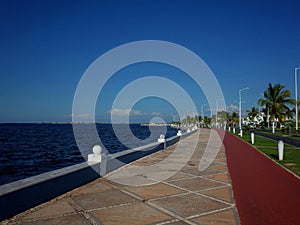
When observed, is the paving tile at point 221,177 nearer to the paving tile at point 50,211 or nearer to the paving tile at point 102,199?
the paving tile at point 102,199

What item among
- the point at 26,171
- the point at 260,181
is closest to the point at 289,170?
the point at 260,181

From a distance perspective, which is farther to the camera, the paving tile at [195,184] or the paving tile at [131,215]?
the paving tile at [195,184]

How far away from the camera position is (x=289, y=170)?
9.41m

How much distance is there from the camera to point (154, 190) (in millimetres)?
6418

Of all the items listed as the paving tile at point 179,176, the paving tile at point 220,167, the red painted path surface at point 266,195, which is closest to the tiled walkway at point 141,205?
the red painted path surface at point 266,195

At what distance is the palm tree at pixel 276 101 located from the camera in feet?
158

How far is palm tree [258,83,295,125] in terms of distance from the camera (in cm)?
4816

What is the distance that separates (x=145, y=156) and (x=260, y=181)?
5.59m

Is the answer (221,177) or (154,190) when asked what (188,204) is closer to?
(154,190)

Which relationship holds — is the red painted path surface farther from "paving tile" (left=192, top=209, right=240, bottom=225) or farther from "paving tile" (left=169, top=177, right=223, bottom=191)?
"paving tile" (left=169, top=177, right=223, bottom=191)

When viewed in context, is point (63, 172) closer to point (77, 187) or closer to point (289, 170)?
point (77, 187)

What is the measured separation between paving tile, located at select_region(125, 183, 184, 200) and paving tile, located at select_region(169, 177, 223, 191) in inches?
15.1

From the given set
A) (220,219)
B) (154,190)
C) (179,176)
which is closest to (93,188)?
(154,190)

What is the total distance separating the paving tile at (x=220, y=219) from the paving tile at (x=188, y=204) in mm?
231
